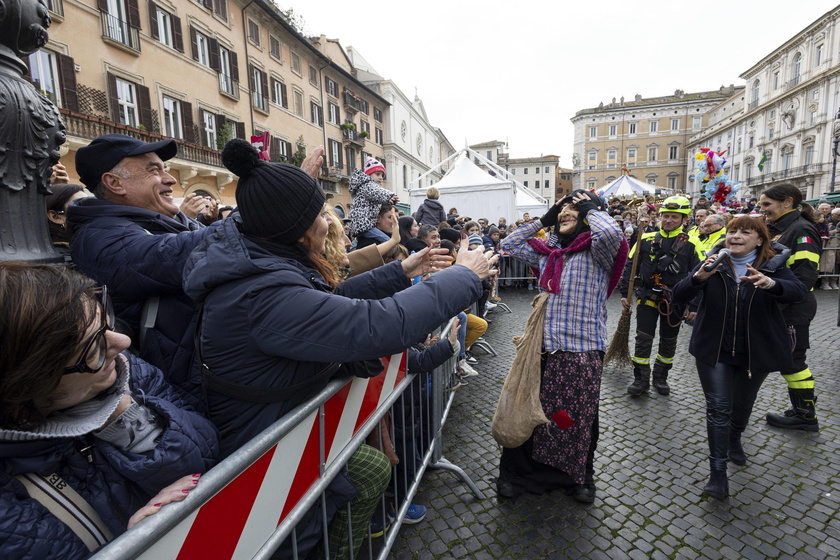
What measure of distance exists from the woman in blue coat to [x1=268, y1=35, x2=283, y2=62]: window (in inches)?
999

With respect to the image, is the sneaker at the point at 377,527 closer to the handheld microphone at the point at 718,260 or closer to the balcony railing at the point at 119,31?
the handheld microphone at the point at 718,260

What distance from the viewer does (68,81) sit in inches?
473

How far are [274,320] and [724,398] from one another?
328 cm

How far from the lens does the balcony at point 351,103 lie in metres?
31.2

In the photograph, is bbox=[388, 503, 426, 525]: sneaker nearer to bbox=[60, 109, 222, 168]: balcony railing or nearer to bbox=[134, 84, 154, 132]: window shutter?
bbox=[60, 109, 222, 168]: balcony railing

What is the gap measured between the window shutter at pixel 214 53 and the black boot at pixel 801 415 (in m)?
21.6

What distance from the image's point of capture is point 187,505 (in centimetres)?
98

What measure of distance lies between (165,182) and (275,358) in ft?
4.13

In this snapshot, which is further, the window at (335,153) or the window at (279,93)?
the window at (335,153)

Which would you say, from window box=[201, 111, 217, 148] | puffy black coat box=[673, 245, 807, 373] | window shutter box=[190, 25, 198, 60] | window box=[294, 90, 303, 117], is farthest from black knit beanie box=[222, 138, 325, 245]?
window box=[294, 90, 303, 117]

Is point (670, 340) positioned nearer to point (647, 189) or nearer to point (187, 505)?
point (187, 505)

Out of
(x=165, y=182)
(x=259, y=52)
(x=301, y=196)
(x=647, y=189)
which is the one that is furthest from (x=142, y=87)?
(x=647, y=189)

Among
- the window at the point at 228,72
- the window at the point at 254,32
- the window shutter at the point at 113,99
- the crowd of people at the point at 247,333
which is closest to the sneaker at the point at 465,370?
the crowd of people at the point at 247,333

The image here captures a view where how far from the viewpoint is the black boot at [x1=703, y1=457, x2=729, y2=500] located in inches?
114
